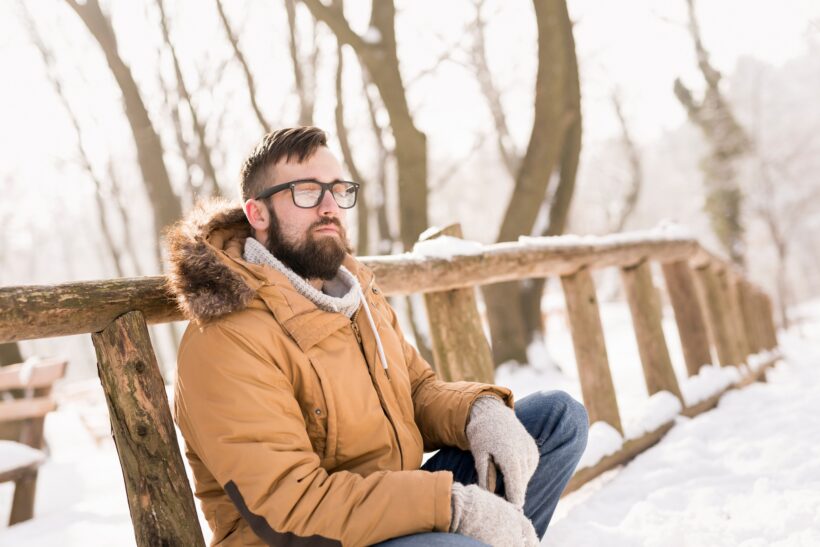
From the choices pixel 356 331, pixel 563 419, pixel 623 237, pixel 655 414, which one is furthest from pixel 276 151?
pixel 655 414

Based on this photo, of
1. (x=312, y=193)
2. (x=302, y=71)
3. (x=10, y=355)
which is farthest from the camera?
(x=302, y=71)

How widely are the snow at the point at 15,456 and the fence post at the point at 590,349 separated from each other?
294 centimetres

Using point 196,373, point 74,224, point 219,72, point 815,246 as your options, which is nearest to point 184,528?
point 196,373

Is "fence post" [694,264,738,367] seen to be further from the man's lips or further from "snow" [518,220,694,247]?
the man's lips

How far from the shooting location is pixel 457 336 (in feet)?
10.1

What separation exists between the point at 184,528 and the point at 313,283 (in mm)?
758

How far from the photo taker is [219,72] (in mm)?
13266

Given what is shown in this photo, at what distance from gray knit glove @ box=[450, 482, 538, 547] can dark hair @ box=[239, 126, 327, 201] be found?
3.42 ft

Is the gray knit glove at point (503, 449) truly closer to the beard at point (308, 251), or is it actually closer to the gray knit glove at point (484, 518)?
the gray knit glove at point (484, 518)

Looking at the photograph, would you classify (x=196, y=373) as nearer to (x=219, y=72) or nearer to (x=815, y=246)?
(x=219, y=72)

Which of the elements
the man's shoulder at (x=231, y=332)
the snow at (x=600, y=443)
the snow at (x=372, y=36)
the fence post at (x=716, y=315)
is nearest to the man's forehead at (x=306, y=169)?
the man's shoulder at (x=231, y=332)

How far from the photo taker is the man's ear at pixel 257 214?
79.0 inches

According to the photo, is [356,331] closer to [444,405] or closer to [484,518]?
[444,405]

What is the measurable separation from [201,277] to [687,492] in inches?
94.7
